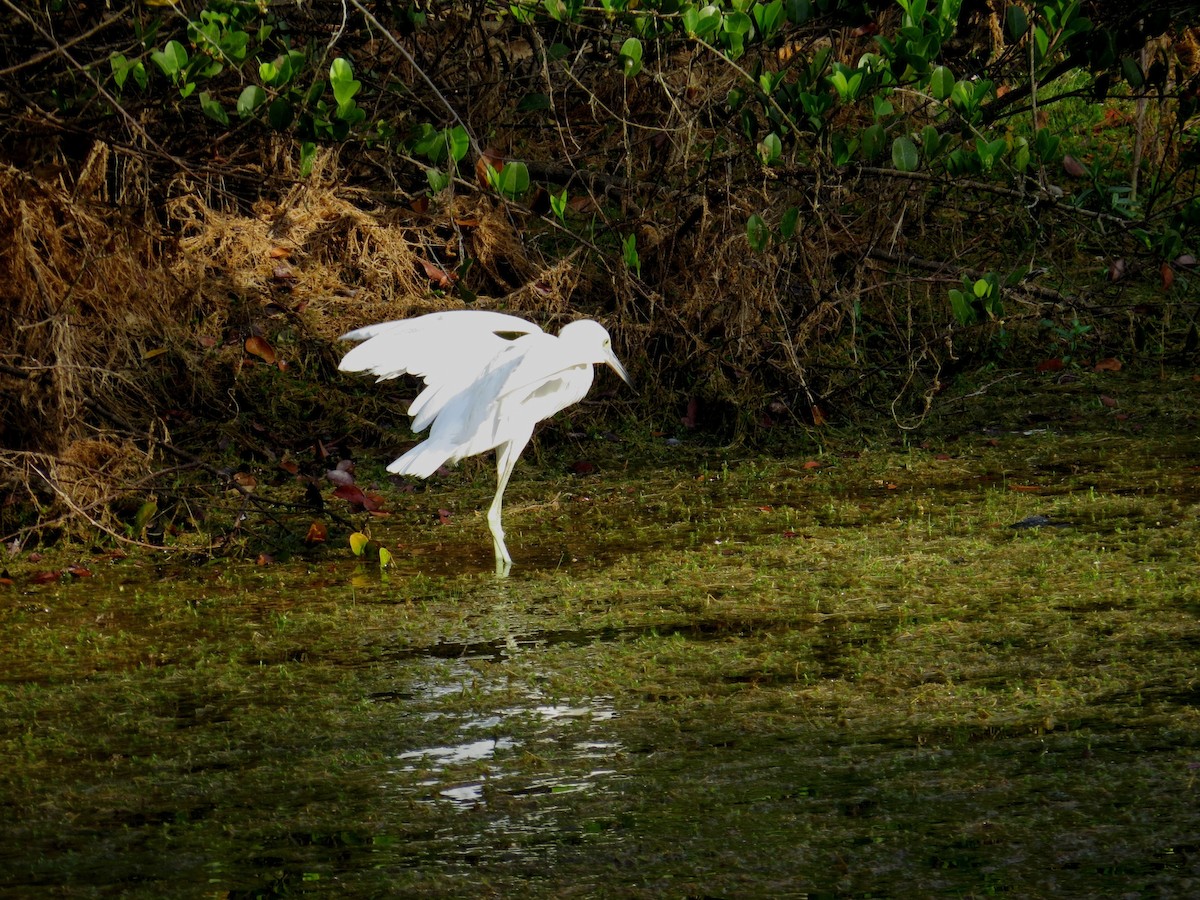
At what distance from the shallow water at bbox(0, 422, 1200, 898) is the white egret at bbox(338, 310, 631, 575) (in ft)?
1.37

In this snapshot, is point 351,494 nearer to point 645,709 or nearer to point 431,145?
point 431,145

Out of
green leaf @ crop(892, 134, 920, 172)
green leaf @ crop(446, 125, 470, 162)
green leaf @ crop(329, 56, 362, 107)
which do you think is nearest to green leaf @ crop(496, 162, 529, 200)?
green leaf @ crop(446, 125, 470, 162)

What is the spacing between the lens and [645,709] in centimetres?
351

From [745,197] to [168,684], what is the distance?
412cm

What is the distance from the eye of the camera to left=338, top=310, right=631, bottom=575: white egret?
514 cm

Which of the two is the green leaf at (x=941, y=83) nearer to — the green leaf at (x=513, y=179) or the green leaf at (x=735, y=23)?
the green leaf at (x=735, y=23)

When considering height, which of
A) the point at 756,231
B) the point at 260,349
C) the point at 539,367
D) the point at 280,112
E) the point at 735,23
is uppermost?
the point at 735,23

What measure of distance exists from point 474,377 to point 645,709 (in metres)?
2.18

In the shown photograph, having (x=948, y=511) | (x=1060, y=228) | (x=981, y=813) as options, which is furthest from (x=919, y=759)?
(x=1060, y=228)

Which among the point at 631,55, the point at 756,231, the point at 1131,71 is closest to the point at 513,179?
the point at 631,55

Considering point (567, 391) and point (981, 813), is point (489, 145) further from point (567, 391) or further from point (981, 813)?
point (981, 813)

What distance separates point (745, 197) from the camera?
23.2ft

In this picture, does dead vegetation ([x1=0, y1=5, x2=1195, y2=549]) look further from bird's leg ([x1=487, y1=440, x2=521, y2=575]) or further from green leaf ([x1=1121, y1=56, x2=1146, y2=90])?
bird's leg ([x1=487, y1=440, x2=521, y2=575])

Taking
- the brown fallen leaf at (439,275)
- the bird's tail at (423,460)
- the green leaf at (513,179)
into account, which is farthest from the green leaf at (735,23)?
the brown fallen leaf at (439,275)
